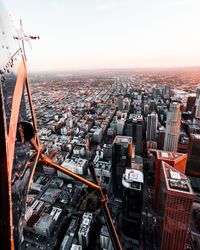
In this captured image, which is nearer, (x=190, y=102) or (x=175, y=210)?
(x=175, y=210)

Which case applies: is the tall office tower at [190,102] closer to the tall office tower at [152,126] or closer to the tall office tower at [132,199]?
the tall office tower at [152,126]

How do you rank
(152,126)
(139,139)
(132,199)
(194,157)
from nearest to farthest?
(132,199)
(194,157)
(139,139)
(152,126)

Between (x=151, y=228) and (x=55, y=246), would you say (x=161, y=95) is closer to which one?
(x=151, y=228)

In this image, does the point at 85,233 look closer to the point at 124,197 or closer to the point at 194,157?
the point at 124,197

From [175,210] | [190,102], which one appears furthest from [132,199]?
[190,102]

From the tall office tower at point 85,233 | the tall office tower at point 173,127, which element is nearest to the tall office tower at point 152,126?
the tall office tower at point 173,127

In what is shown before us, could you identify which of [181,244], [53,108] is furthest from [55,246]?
[53,108]
